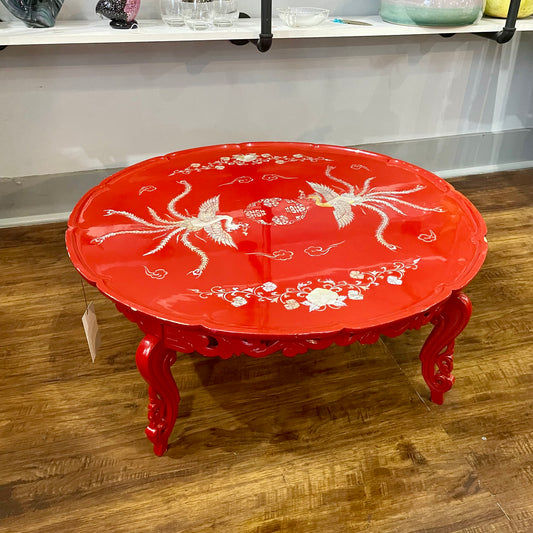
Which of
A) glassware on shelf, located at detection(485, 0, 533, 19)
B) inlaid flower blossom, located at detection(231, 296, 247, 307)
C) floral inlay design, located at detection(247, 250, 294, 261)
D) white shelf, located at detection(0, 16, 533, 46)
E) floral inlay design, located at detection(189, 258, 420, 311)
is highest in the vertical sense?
glassware on shelf, located at detection(485, 0, 533, 19)

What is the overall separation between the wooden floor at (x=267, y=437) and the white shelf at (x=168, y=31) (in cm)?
80

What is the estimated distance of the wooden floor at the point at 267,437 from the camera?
1150 mm

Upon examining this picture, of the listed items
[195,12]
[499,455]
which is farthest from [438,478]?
[195,12]

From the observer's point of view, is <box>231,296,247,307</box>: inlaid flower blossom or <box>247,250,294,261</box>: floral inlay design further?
<box>247,250,294,261</box>: floral inlay design

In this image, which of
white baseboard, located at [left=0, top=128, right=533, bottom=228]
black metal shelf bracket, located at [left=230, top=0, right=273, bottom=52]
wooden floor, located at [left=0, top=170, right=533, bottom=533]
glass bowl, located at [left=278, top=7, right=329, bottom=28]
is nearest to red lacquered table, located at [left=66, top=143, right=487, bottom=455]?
wooden floor, located at [left=0, top=170, right=533, bottom=533]

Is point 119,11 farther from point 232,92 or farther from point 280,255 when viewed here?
point 280,255

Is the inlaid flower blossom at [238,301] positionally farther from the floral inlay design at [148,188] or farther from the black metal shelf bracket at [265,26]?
the black metal shelf bracket at [265,26]

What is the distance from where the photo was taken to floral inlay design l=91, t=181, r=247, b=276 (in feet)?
4.14

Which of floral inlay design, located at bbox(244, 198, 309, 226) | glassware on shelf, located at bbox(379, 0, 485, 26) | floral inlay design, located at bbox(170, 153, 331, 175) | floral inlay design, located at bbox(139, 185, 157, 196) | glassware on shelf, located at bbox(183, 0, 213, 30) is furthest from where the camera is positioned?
glassware on shelf, located at bbox(379, 0, 485, 26)

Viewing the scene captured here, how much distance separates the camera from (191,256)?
121cm

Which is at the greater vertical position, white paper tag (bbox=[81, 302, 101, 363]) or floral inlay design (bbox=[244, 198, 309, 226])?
floral inlay design (bbox=[244, 198, 309, 226])

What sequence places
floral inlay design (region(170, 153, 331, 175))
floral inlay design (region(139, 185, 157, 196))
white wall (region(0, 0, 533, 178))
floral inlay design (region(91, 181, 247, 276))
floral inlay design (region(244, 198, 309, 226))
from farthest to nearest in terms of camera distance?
1. white wall (region(0, 0, 533, 178))
2. floral inlay design (region(170, 153, 331, 175))
3. floral inlay design (region(139, 185, 157, 196))
4. floral inlay design (region(244, 198, 309, 226))
5. floral inlay design (region(91, 181, 247, 276))

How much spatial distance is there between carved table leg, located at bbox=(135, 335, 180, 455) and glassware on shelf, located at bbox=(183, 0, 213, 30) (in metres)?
1.13

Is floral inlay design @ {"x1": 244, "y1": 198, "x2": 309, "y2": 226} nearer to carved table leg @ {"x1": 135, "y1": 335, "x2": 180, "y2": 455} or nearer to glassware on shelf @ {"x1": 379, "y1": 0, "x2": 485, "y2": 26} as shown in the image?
carved table leg @ {"x1": 135, "y1": 335, "x2": 180, "y2": 455}
